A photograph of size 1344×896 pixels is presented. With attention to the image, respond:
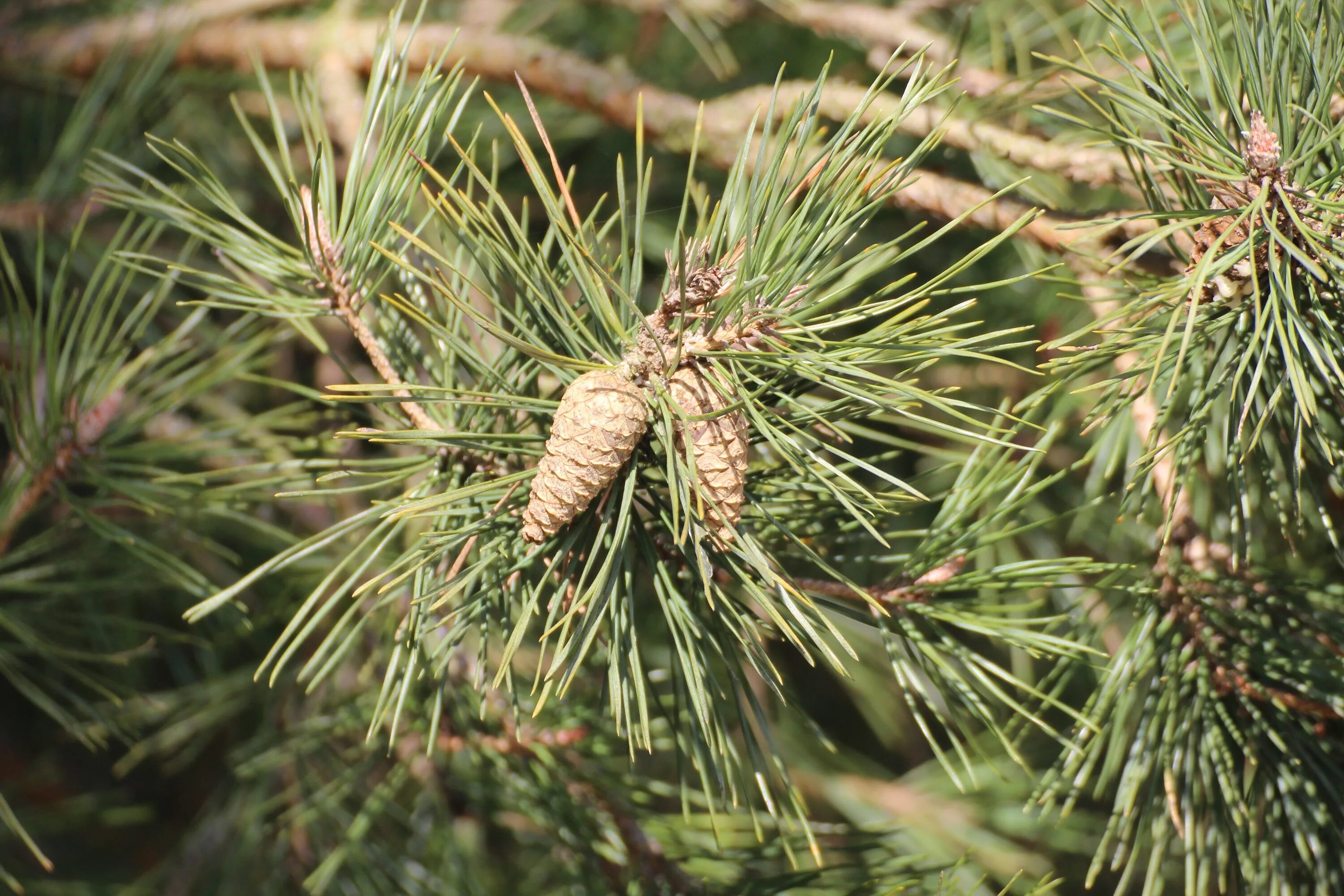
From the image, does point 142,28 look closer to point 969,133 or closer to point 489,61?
point 489,61

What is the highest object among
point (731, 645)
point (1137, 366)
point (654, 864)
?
point (1137, 366)

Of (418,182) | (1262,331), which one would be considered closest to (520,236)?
(418,182)

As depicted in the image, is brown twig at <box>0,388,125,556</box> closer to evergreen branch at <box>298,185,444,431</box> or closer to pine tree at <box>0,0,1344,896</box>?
pine tree at <box>0,0,1344,896</box>

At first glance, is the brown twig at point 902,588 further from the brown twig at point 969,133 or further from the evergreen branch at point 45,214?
the evergreen branch at point 45,214

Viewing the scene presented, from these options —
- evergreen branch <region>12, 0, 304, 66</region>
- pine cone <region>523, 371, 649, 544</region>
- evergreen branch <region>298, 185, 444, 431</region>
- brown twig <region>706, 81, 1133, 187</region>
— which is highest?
evergreen branch <region>12, 0, 304, 66</region>

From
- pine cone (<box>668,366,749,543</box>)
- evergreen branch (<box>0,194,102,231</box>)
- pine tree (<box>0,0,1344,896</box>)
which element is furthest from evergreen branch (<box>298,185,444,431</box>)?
evergreen branch (<box>0,194,102,231</box>)

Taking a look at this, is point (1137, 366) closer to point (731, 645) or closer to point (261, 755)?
point (731, 645)

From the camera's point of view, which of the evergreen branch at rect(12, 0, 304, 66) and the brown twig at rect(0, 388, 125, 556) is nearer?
the brown twig at rect(0, 388, 125, 556)

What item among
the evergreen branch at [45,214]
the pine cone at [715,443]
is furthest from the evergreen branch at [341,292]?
the evergreen branch at [45,214]
